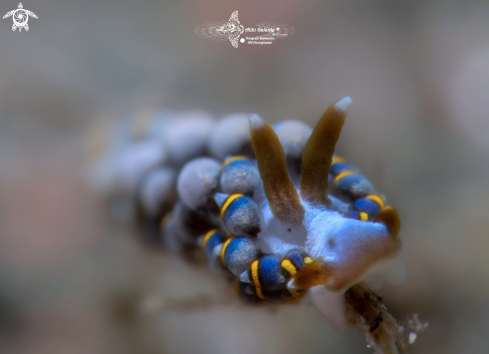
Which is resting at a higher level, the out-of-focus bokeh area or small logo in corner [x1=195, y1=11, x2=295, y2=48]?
small logo in corner [x1=195, y1=11, x2=295, y2=48]

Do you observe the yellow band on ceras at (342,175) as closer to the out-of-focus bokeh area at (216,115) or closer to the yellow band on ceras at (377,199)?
the yellow band on ceras at (377,199)

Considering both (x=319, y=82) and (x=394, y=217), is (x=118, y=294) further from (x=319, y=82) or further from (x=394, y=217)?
(x=319, y=82)

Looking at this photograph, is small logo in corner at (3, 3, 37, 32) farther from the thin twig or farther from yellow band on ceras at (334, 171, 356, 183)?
the thin twig

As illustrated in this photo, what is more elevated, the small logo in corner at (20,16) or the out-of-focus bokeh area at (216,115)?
the small logo in corner at (20,16)

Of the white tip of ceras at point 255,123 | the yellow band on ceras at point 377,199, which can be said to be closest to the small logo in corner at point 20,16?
the white tip of ceras at point 255,123

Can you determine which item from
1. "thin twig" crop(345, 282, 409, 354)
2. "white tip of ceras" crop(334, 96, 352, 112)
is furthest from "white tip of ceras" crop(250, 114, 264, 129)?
"thin twig" crop(345, 282, 409, 354)

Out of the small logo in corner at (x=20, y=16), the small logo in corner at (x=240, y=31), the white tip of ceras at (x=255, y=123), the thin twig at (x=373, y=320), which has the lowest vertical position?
the thin twig at (x=373, y=320)

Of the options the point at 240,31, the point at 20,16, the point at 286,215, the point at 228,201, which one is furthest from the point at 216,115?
the point at 20,16
